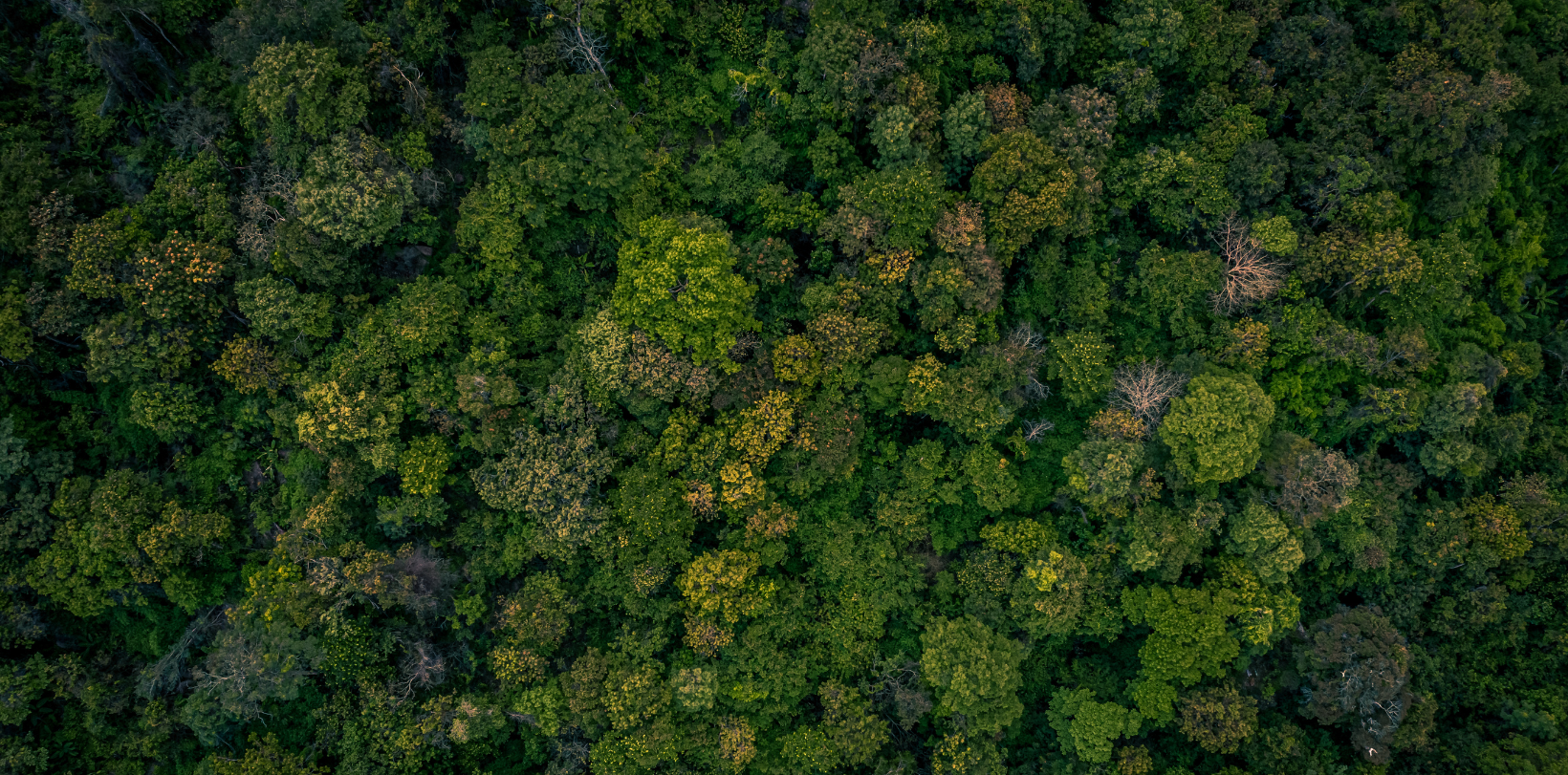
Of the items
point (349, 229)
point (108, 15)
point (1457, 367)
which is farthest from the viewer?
point (1457, 367)

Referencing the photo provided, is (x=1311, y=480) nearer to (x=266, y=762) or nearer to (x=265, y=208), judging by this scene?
(x=265, y=208)

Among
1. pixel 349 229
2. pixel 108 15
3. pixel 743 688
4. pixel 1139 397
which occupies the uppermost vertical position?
pixel 108 15

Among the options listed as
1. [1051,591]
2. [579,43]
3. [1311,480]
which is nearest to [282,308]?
[579,43]

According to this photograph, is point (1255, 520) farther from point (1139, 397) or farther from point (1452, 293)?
point (1452, 293)

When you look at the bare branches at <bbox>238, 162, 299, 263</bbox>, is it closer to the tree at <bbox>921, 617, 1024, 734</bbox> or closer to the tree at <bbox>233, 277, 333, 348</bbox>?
the tree at <bbox>233, 277, 333, 348</bbox>

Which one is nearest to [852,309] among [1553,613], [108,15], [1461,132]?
[1461,132]

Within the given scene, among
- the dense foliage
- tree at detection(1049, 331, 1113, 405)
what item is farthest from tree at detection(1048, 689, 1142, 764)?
tree at detection(1049, 331, 1113, 405)

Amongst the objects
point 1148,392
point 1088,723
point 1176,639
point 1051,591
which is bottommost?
point 1088,723

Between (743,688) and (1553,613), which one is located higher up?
(743,688)
